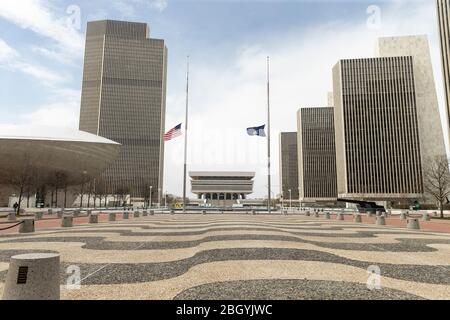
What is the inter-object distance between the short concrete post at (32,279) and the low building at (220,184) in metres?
132

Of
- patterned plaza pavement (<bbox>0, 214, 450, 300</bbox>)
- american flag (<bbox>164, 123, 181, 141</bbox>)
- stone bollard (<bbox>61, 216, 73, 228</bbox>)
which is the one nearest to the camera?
patterned plaza pavement (<bbox>0, 214, 450, 300</bbox>)

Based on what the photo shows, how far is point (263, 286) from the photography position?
564 centimetres

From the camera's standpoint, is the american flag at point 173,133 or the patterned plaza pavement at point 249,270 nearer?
the patterned plaza pavement at point 249,270

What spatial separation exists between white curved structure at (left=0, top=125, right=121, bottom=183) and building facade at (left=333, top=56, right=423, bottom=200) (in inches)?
3349

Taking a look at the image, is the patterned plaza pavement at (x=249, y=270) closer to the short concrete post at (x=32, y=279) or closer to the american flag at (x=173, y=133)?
the short concrete post at (x=32, y=279)

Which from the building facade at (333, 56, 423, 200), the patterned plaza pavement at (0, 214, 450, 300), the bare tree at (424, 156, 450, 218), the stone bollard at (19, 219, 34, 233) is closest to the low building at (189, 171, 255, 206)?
the building facade at (333, 56, 423, 200)

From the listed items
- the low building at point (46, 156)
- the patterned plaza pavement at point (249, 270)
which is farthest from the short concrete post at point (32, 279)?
the low building at point (46, 156)

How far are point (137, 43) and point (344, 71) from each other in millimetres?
112299

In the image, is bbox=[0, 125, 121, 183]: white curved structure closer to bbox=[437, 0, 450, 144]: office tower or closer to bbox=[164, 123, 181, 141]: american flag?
bbox=[164, 123, 181, 141]: american flag

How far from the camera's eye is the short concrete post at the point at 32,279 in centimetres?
413

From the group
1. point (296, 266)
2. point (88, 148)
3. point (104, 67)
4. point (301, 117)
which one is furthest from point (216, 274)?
point (104, 67)

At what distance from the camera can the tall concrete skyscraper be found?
546ft
